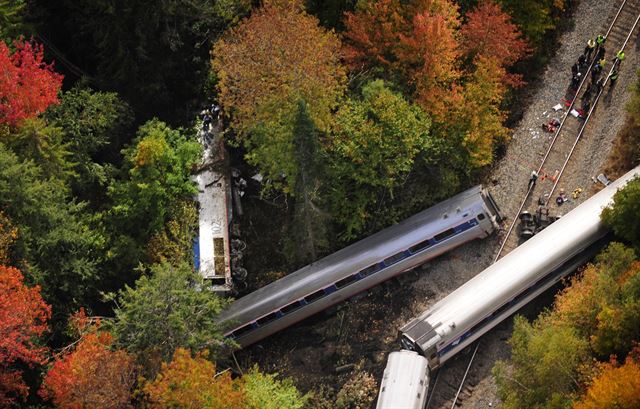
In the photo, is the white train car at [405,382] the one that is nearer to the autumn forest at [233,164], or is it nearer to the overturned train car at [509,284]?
the overturned train car at [509,284]

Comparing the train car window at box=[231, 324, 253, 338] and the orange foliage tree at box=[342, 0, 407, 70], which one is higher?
the orange foliage tree at box=[342, 0, 407, 70]

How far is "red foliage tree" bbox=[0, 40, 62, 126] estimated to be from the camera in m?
41.3

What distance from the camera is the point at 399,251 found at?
145 feet

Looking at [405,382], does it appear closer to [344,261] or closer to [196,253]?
[344,261]

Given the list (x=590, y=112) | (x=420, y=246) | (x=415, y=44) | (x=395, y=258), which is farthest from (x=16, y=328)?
(x=590, y=112)

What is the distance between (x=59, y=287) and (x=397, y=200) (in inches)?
679

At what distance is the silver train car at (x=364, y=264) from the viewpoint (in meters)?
44.4

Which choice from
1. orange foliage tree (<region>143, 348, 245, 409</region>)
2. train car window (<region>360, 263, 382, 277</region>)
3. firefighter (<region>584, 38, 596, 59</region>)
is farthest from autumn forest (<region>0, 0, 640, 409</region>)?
firefighter (<region>584, 38, 596, 59</region>)

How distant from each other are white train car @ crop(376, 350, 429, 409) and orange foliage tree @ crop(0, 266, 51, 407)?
1555 cm

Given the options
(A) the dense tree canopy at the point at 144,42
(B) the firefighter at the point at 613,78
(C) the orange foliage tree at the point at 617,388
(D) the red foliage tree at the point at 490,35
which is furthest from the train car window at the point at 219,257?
(B) the firefighter at the point at 613,78

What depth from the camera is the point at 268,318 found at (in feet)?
147

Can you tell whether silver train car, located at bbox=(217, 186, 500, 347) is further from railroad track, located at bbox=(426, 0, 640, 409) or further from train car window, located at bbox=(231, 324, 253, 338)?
railroad track, located at bbox=(426, 0, 640, 409)

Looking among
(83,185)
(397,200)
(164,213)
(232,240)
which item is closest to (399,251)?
(397,200)

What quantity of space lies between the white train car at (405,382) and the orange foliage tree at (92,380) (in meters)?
11.4
